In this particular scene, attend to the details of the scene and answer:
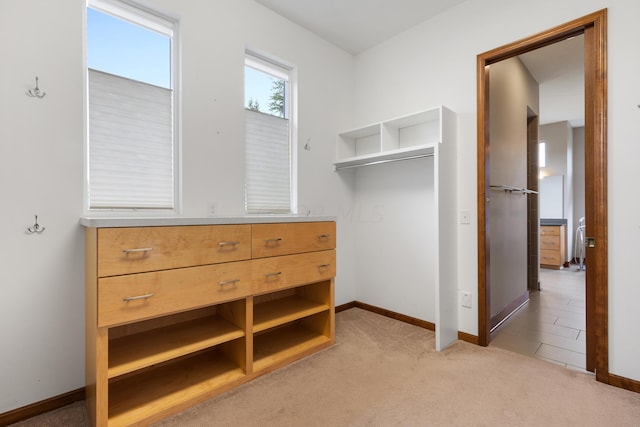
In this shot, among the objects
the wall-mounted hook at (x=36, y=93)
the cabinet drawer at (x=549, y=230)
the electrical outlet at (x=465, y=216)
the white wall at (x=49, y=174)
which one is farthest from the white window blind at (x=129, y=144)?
the cabinet drawer at (x=549, y=230)

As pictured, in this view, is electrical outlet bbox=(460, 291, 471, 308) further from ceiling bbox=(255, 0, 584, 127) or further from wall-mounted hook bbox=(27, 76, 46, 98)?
wall-mounted hook bbox=(27, 76, 46, 98)

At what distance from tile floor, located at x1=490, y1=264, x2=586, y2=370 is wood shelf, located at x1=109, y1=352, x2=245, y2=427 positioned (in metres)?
2.05

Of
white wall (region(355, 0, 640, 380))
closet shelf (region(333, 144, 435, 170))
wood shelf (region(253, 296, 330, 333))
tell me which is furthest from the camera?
closet shelf (region(333, 144, 435, 170))

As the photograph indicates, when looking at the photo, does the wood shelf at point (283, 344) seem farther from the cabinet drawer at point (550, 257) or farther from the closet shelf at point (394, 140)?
the cabinet drawer at point (550, 257)

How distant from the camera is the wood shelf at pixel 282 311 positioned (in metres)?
2.03

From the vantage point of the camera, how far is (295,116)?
2809 millimetres

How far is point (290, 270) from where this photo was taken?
2059mm

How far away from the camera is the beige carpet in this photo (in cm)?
153

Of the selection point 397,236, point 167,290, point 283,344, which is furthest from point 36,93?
point 397,236

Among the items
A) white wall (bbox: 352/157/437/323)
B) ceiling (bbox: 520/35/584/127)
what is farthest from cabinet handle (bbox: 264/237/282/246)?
ceiling (bbox: 520/35/584/127)

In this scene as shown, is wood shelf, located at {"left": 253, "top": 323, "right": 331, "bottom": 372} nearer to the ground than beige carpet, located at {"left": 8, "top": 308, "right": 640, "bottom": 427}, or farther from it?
farther from it

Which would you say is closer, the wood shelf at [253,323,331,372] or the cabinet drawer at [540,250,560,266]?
the wood shelf at [253,323,331,372]

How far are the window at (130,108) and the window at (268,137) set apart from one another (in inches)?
24.1

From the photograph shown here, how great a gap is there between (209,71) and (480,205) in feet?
7.32
